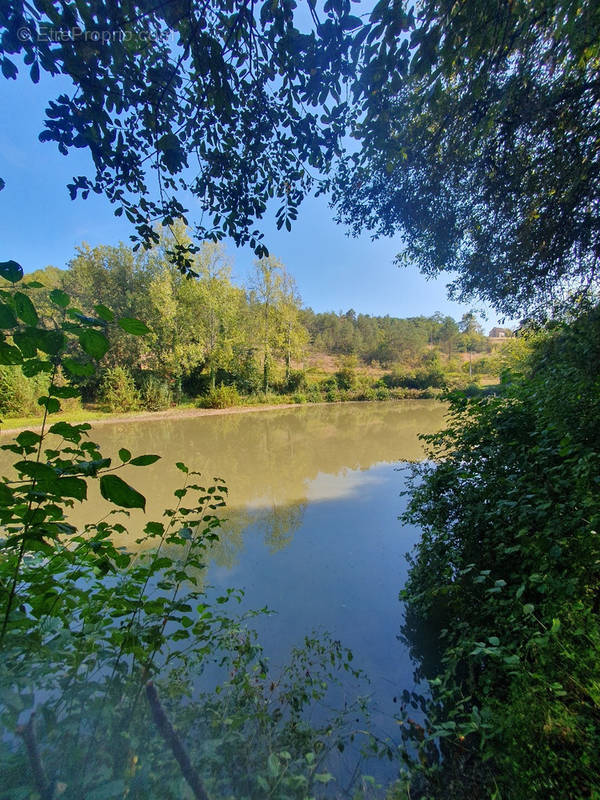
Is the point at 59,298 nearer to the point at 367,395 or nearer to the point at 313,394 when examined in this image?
the point at 313,394

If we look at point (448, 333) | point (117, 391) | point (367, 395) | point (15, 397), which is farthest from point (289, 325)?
point (448, 333)

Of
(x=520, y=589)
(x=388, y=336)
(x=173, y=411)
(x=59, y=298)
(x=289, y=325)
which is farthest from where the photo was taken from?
(x=388, y=336)

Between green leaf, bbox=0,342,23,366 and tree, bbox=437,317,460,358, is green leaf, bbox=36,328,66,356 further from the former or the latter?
tree, bbox=437,317,460,358

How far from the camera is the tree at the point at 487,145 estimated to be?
1.23 meters

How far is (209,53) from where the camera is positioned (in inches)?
47.3

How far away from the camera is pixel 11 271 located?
614 mm

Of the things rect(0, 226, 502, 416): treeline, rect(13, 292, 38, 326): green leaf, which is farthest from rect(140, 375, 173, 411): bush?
rect(13, 292, 38, 326): green leaf

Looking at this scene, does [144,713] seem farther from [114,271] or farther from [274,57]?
[114,271]

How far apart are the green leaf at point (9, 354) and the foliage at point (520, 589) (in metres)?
1.83

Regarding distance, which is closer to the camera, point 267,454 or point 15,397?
point 267,454

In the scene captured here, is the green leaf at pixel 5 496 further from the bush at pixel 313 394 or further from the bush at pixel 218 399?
the bush at pixel 313 394

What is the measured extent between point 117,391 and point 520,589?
14965 mm

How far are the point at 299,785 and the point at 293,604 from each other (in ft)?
5.24

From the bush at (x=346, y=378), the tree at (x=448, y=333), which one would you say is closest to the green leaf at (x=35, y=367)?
the bush at (x=346, y=378)
